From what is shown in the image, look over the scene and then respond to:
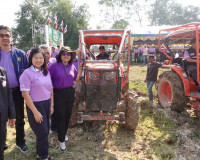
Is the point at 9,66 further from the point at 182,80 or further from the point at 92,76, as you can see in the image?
the point at 182,80

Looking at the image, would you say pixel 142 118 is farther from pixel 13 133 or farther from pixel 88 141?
pixel 13 133

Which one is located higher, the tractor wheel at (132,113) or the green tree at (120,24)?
the green tree at (120,24)

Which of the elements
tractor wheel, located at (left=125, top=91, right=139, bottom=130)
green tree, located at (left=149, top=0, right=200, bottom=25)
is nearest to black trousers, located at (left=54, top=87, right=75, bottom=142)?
tractor wheel, located at (left=125, top=91, right=139, bottom=130)

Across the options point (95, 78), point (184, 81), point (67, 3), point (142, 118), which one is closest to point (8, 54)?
point (95, 78)

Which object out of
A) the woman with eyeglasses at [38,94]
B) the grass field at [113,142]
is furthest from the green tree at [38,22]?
the woman with eyeglasses at [38,94]

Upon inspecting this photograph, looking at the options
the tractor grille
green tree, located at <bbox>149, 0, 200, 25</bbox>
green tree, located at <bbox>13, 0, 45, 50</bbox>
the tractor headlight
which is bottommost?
the tractor grille

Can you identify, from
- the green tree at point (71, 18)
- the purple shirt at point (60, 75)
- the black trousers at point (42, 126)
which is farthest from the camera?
the green tree at point (71, 18)

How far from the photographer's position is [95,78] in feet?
11.0

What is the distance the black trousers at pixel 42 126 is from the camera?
244cm

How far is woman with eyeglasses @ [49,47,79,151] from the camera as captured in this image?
9.14 feet

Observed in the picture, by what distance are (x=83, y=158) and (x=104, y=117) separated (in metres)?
0.79

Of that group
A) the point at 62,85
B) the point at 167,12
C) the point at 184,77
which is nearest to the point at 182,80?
the point at 184,77

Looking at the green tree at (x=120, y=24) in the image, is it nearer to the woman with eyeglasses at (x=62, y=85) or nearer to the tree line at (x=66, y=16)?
the tree line at (x=66, y=16)

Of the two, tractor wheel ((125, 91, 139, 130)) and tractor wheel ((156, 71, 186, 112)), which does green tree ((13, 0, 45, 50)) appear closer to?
tractor wheel ((156, 71, 186, 112))
